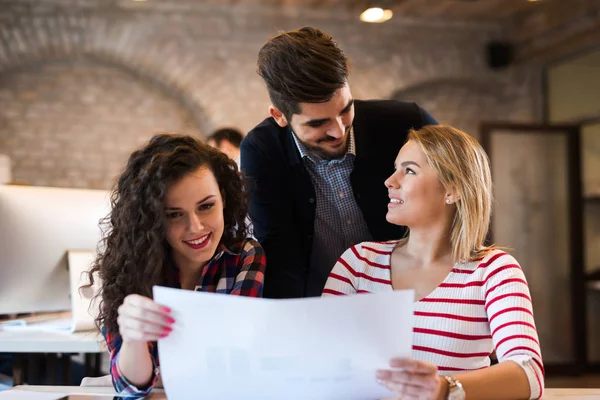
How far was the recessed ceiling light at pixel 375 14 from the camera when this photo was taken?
16.9 feet

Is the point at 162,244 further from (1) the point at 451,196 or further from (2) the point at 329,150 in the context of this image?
(1) the point at 451,196

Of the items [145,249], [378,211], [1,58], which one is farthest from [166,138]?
[1,58]

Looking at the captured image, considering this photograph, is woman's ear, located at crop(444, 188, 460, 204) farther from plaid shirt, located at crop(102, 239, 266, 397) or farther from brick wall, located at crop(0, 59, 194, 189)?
brick wall, located at crop(0, 59, 194, 189)

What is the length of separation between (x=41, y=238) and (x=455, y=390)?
1561mm

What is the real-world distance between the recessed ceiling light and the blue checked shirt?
133 inches

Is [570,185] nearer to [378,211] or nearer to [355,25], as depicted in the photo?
[355,25]

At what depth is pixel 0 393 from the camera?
1.36m

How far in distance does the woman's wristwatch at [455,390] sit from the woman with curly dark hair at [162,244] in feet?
1.89

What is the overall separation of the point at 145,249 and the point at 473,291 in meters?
0.72

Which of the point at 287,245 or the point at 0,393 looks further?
the point at 287,245

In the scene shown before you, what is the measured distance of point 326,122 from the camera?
1.76 m

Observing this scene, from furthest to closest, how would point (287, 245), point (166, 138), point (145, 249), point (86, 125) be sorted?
point (86, 125)
point (287, 245)
point (166, 138)
point (145, 249)

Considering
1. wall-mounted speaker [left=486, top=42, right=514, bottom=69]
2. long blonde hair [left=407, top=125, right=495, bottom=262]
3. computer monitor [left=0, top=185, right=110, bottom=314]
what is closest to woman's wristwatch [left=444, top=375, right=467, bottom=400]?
long blonde hair [left=407, top=125, right=495, bottom=262]

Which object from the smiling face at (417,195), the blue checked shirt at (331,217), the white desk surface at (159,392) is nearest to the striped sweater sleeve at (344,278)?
the smiling face at (417,195)
